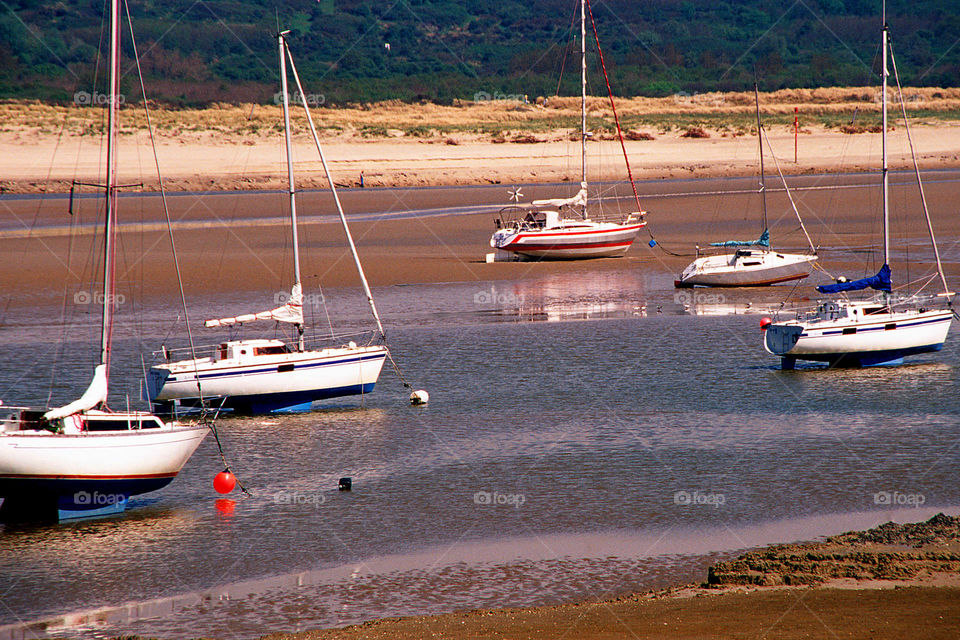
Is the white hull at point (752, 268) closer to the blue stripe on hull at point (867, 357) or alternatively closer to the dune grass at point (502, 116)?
the blue stripe on hull at point (867, 357)

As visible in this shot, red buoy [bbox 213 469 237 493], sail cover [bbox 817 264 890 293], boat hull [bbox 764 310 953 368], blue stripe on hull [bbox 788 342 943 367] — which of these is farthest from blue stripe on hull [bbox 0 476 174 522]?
sail cover [bbox 817 264 890 293]

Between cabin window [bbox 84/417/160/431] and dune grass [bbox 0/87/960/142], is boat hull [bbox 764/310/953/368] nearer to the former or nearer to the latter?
cabin window [bbox 84/417/160/431]

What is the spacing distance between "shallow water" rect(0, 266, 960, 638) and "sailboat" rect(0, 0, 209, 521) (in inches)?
20.6

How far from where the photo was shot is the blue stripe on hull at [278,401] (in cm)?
2477

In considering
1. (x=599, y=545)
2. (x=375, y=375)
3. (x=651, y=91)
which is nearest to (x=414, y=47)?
(x=651, y=91)

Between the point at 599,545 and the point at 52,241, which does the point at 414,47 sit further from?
the point at 599,545

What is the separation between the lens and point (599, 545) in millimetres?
16234

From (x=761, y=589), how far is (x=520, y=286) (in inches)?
1141

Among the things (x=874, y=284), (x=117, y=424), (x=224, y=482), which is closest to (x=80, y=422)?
(x=117, y=424)

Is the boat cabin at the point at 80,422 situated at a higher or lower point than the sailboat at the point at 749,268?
lower

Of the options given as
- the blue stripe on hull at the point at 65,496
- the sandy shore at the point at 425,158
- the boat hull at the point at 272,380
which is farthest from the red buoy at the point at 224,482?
the sandy shore at the point at 425,158

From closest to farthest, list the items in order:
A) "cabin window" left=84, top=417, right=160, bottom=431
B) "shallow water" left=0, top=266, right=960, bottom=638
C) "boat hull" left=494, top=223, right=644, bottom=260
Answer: "shallow water" left=0, top=266, right=960, bottom=638, "cabin window" left=84, top=417, right=160, bottom=431, "boat hull" left=494, top=223, right=644, bottom=260

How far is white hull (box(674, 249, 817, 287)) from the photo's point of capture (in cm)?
4056

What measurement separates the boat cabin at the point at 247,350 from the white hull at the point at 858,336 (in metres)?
11.6
